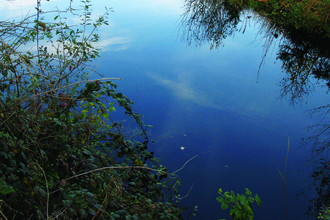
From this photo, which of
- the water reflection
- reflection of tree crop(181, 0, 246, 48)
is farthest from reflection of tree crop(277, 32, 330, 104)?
reflection of tree crop(181, 0, 246, 48)

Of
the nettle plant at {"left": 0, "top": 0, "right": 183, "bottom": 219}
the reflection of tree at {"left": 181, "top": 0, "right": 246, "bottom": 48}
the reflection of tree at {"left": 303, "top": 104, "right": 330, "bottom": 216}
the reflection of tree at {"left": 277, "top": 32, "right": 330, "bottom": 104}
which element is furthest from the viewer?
the reflection of tree at {"left": 181, "top": 0, "right": 246, "bottom": 48}

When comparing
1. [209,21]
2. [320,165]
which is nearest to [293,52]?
[209,21]

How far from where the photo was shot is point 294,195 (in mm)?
2387

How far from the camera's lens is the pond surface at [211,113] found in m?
2.44

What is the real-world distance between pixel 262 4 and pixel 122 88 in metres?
5.00

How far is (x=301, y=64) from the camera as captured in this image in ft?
15.3

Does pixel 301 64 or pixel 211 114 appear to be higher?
pixel 301 64

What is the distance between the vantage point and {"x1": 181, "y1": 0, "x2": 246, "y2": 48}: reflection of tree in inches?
229

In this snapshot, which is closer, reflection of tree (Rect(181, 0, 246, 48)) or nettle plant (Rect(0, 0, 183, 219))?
nettle plant (Rect(0, 0, 183, 219))

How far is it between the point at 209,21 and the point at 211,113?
379 cm

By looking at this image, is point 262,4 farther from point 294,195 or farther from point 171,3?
point 294,195

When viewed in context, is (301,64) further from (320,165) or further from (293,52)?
(320,165)

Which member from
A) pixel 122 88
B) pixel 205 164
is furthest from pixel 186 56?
pixel 205 164

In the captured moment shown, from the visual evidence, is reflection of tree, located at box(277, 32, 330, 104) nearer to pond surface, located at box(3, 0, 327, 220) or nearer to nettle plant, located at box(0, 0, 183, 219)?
pond surface, located at box(3, 0, 327, 220)
